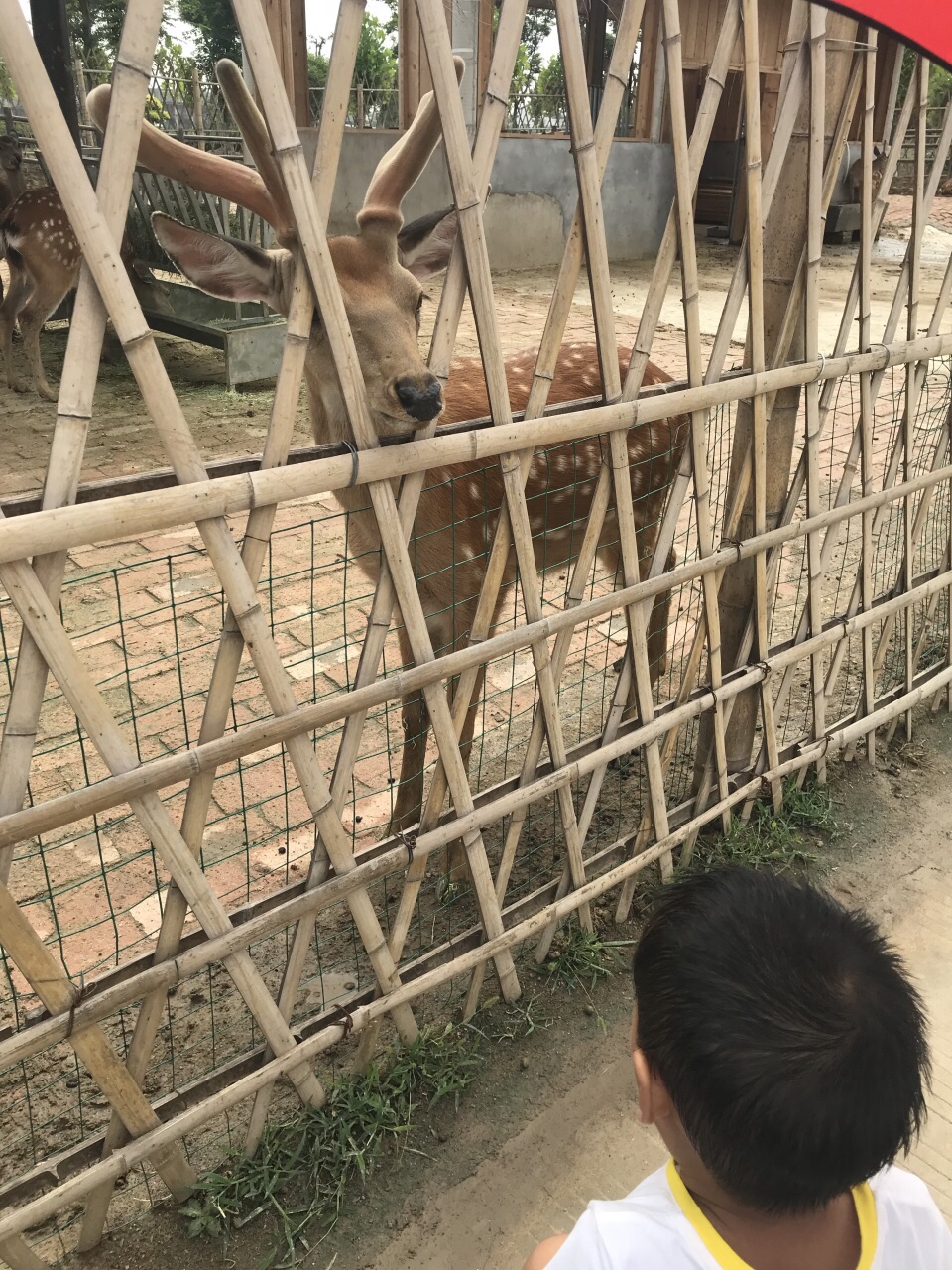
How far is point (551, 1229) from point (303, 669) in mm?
2432

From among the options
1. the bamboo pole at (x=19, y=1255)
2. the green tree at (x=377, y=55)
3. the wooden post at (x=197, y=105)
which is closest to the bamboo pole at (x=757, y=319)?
the bamboo pole at (x=19, y=1255)

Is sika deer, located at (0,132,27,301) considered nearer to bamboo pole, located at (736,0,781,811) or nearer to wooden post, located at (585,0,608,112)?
bamboo pole, located at (736,0,781,811)

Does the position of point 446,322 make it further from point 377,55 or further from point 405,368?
point 377,55

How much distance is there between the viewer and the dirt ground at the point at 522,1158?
2002 millimetres

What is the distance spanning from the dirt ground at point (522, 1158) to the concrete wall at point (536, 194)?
403 inches

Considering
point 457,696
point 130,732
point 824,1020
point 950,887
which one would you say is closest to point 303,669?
point 130,732

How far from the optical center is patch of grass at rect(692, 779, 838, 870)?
3.08 meters

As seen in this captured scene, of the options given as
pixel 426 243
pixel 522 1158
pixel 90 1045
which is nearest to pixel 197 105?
pixel 426 243

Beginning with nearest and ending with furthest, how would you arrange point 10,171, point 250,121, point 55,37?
point 250,121
point 55,37
point 10,171

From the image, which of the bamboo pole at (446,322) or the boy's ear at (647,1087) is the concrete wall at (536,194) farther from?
the boy's ear at (647,1087)

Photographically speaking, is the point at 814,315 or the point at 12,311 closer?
the point at 814,315

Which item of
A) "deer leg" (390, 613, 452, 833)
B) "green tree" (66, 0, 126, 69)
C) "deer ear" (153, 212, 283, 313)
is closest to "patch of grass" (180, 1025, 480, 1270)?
"deer leg" (390, 613, 452, 833)

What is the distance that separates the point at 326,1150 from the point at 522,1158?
454mm

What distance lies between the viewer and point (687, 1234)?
111cm
